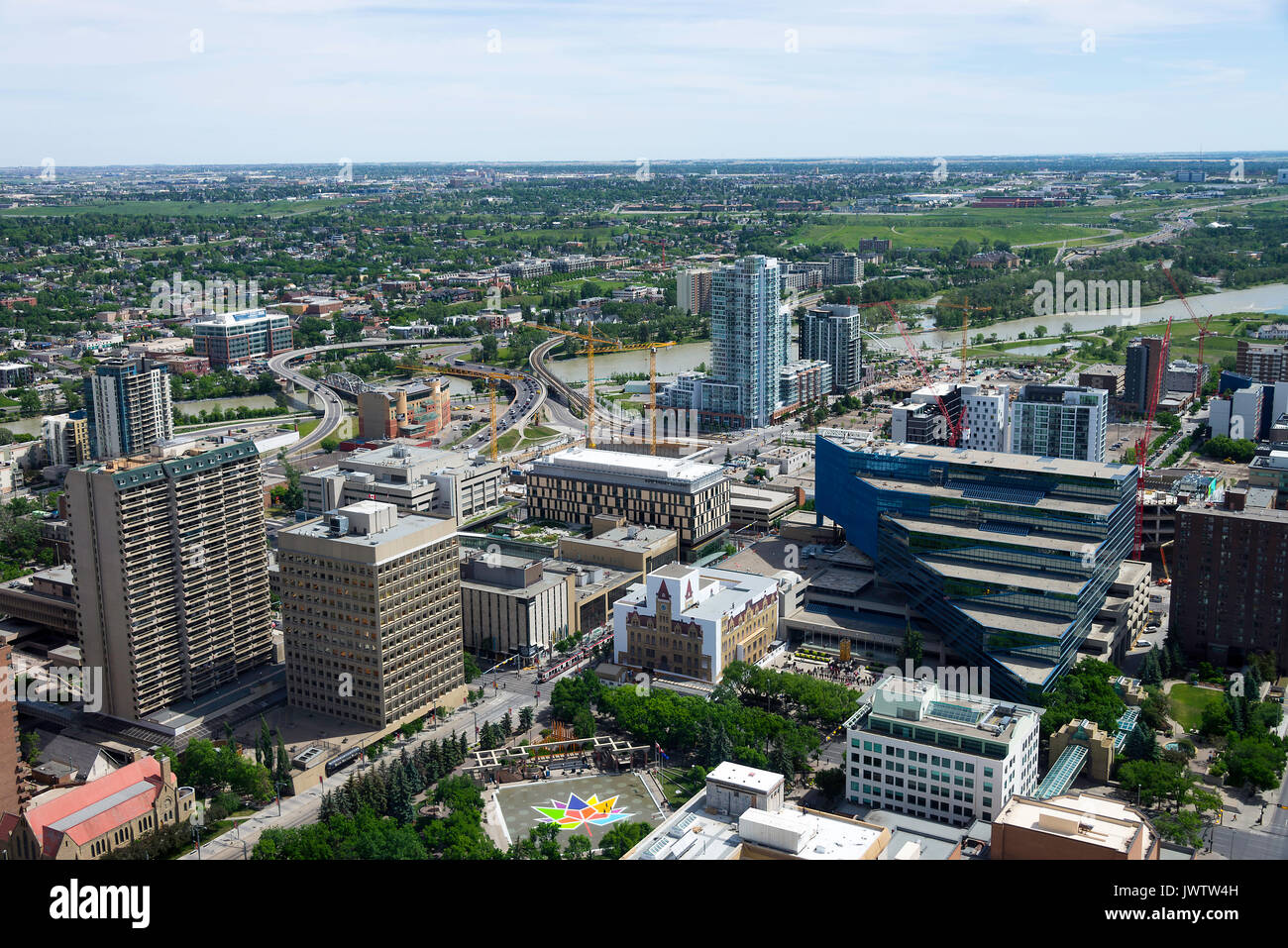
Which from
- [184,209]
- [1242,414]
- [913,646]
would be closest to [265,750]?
[913,646]

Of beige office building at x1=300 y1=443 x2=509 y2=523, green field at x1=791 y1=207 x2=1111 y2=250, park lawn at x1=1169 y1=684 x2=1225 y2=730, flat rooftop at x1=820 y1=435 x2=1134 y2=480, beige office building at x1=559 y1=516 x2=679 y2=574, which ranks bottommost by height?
park lawn at x1=1169 y1=684 x2=1225 y2=730

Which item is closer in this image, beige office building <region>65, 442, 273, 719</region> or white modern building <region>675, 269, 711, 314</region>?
beige office building <region>65, 442, 273, 719</region>

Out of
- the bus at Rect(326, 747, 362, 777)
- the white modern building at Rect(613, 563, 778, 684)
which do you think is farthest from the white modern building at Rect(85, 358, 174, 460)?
the bus at Rect(326, 747, 362, 777)

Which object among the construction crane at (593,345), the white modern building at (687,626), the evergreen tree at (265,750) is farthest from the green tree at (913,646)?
the construction crane at (593,345)

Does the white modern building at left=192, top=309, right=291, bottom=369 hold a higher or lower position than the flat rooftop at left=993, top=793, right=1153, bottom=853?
higher

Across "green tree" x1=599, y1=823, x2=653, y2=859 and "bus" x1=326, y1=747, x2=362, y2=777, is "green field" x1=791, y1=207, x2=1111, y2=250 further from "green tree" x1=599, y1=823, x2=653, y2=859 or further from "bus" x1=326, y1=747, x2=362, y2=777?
"green tree" x1=599, y1=823, x2=653, y2=859

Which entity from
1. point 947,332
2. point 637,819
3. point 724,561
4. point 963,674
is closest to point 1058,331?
point 947,332
